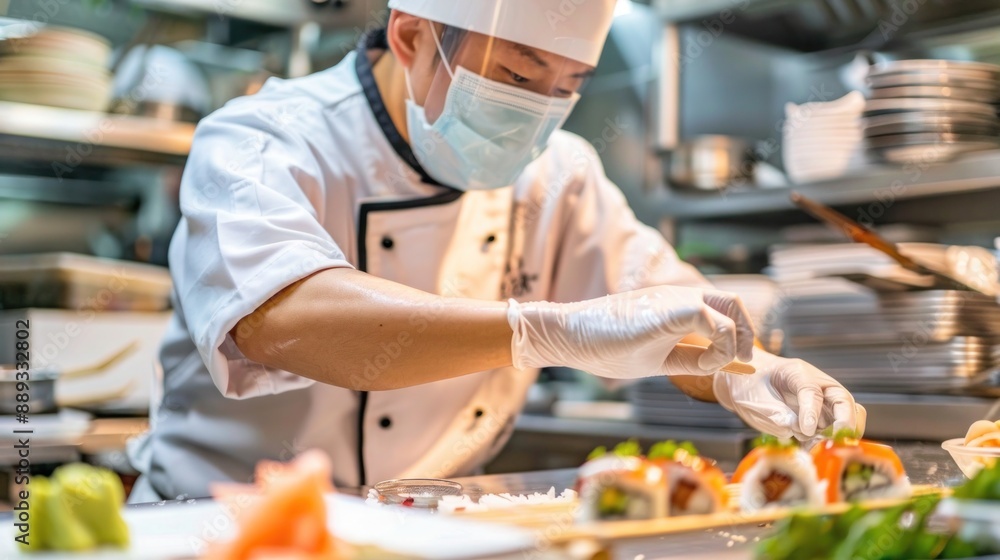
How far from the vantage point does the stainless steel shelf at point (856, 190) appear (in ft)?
8.78

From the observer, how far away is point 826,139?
2.95 m

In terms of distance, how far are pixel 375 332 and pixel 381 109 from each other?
→ 659 millimetres

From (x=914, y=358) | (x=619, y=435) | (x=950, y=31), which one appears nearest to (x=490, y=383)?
(x=619, y=435)

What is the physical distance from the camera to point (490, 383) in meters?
2.09

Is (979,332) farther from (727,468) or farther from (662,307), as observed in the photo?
(662,307)

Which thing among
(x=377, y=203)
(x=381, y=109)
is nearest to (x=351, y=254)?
(x=377, y=203)

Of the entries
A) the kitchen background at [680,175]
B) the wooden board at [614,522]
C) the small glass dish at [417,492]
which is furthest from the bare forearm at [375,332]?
the kitchen background at [680,175]

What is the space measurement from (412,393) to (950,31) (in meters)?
2.32

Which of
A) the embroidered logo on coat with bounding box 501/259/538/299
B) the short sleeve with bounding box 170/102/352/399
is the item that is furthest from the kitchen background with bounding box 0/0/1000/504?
the short sleeve with bounding box 170/102/352/399

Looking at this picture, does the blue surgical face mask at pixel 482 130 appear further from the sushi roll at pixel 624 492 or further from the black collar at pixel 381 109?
the sushi roll at pixel 624 492

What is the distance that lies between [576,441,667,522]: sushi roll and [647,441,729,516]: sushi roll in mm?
23

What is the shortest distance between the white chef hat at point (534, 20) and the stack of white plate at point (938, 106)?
133cm

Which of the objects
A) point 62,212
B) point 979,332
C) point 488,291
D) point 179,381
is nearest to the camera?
point 179,381

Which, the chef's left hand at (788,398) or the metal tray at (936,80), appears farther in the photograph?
the metal tray at (936,80)
